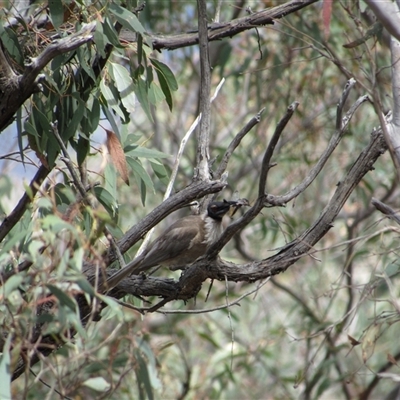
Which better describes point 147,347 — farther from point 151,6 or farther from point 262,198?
point 151,6

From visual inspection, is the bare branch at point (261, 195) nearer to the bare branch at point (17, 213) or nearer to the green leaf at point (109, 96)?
the bare branch at point (17, 213)

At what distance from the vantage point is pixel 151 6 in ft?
21.6

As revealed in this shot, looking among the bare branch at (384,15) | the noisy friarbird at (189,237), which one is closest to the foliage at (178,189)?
the bare branch at (384,15)

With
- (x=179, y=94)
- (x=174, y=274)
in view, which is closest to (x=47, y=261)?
(x=174, y=274)

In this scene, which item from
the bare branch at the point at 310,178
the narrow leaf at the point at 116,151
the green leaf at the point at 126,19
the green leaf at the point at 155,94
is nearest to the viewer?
the bare branch at the point at 310,178

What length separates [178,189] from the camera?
5.43 meters

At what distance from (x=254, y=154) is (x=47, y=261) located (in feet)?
18.4

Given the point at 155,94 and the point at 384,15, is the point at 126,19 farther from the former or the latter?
the point at 384,15

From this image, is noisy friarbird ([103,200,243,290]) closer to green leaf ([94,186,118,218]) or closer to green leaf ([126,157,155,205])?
green leaf ([126,157,155,205])

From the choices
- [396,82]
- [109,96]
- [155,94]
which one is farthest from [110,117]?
[396,82]

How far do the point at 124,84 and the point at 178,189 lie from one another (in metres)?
2.39

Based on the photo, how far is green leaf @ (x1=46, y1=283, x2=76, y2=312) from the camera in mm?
1930

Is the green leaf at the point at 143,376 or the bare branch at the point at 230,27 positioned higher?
the bare branch at the point at 230,27

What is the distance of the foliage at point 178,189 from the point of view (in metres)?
2.13
